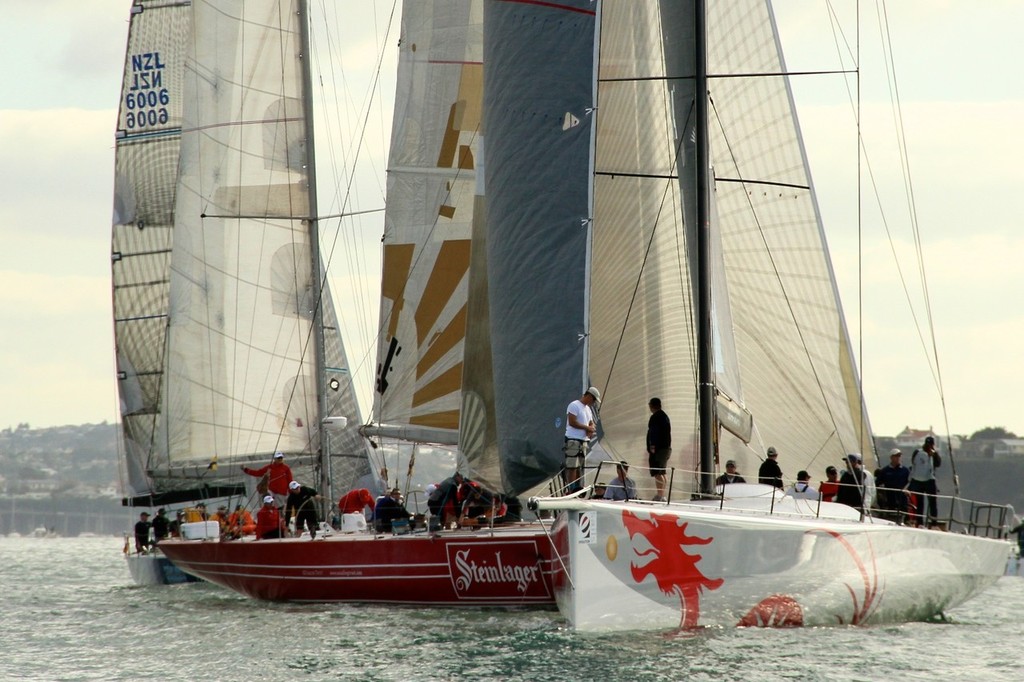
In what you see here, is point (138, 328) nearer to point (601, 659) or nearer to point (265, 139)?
point (265, 139)

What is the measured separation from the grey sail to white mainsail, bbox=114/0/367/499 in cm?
1066

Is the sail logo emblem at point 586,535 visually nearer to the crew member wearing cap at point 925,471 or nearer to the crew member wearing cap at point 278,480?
the crew member wearing cap at point 925,471

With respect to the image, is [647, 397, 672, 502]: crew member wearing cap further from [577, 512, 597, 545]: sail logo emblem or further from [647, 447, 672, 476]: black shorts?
[577, 512, 597, 545]: sail logo emblem

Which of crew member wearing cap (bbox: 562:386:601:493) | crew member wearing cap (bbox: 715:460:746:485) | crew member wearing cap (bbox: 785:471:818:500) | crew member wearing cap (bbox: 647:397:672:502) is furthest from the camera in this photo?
crew member wearing cap (bbox: 715:460:746:485)

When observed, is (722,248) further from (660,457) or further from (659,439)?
(660,457)

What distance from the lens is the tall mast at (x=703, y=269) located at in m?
17.5

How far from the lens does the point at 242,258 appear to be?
1128 inches

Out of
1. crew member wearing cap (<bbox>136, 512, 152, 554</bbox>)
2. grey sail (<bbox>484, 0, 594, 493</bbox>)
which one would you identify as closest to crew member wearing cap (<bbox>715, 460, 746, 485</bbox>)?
grey sail (<bbox>484, 0, 594, 493</bbox>)

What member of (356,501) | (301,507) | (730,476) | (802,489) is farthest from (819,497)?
(356,501)

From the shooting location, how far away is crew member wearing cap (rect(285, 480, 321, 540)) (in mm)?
22609

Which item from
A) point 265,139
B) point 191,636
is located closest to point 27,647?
point 191,636

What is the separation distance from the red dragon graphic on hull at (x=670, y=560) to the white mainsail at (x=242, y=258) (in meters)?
13.2

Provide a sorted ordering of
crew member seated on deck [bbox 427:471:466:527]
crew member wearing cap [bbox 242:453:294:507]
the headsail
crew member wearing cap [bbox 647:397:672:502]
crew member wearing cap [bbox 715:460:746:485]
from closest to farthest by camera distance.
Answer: crew member wearing cap [bbox 647:397:672:502] < crew member wearing cap [bbox 715:460:746:485] < crew member seated on deck [bbox 427:471:466:527] < crew member wearing cap [bbox 242:453:294:507] < the headsail

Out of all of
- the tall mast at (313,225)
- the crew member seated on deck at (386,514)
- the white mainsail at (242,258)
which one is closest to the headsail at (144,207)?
the white mainsail at (242,258)
